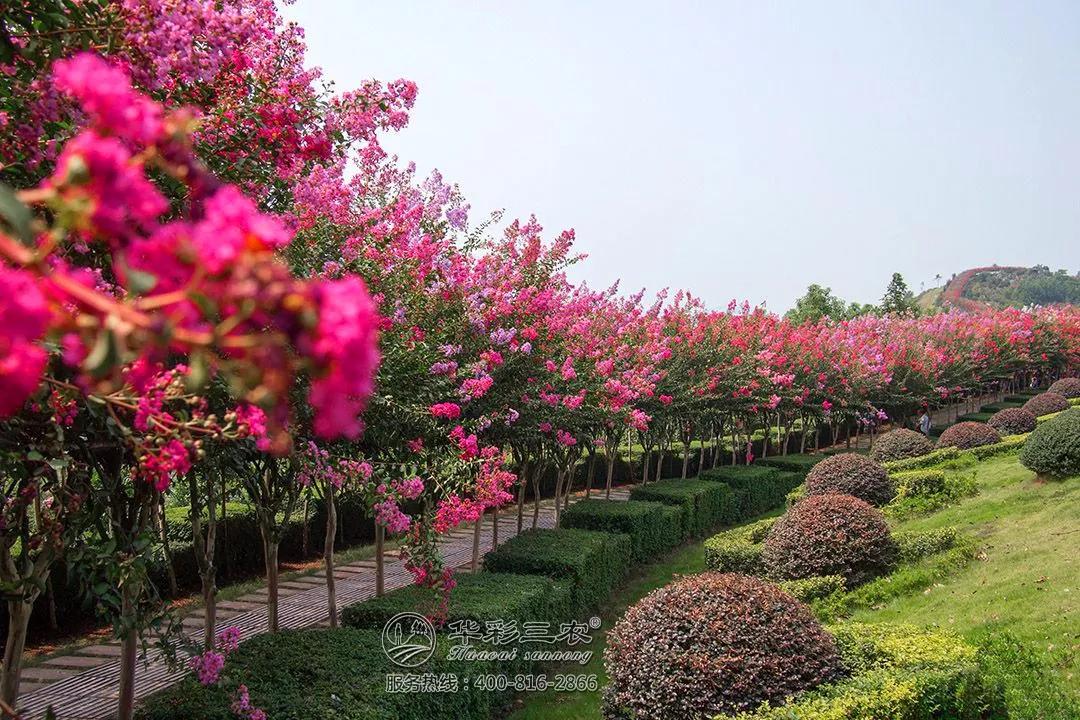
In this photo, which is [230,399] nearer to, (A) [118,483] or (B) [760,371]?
(A) [118,483]

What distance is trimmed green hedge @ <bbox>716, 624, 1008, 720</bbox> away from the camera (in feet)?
16.8

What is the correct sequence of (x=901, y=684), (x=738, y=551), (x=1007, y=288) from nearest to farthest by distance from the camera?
(x=901, y=684) < (x=738, y=551) < (x=1007, y=288)

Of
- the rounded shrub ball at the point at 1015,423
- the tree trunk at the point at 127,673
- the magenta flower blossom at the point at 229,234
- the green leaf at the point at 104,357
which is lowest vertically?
the tree trunk at the point at 127,673

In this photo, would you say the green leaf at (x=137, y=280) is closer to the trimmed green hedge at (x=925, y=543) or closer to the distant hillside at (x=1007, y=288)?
the trimmed green hedge at (x=925, y=543)

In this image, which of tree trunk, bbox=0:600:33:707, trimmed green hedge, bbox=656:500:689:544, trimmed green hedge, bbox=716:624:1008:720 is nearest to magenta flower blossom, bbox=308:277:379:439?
tree trunk, bbox=0:600:33:707

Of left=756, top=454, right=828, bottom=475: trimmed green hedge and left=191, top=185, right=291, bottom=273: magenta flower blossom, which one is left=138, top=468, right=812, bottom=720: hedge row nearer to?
left=191, top=185, right=291, bottom=273: magenta flower blossom

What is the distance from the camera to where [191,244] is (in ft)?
3.15

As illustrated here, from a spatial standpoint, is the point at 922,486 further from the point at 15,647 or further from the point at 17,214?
the point at 17,214

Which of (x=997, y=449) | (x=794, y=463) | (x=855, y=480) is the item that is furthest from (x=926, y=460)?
(x=794, y=463)

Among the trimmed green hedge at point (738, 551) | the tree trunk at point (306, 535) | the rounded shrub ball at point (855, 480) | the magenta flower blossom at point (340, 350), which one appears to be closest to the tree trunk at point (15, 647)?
the magenta flower blossom at point (340, 350)

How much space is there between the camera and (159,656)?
475 cm

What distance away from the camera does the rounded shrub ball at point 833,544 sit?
931cm

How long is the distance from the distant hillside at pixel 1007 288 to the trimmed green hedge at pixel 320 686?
110 meters

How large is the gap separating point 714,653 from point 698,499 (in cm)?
1089
